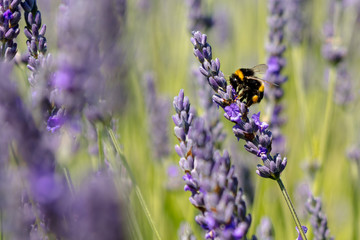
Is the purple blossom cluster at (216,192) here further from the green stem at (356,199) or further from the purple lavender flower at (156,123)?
the purple lavender flower at (156,123)

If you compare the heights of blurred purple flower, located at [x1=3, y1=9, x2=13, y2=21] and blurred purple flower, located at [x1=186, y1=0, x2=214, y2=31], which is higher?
blurred purple flower, located at [x1=186, y1=0, x2=214, y2=31]

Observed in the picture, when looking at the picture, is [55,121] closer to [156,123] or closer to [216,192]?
[216,192]

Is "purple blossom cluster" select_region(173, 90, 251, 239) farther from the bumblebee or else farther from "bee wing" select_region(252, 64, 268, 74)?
"bee wing" select_region(252, 64, 268, 74)

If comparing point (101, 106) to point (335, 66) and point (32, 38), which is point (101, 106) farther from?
point (335, 66)

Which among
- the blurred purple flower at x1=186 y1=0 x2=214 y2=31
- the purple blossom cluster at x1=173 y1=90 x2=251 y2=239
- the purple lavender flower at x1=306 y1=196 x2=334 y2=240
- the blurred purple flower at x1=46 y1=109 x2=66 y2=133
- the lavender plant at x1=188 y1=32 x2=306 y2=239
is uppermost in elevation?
the blurred purple flower at x1=186 y1=0 x2=214 y2=31

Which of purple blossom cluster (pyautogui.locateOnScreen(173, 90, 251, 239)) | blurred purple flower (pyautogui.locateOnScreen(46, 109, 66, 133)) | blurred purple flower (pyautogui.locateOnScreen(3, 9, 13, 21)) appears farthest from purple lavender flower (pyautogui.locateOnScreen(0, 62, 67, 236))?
blurred purple flower (pyautogui.locateOnScreen(3, 9, 13, 21))

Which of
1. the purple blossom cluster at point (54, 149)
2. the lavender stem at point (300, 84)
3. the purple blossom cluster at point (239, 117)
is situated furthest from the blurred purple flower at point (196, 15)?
the purple blossom cluster at point (54, 149)
